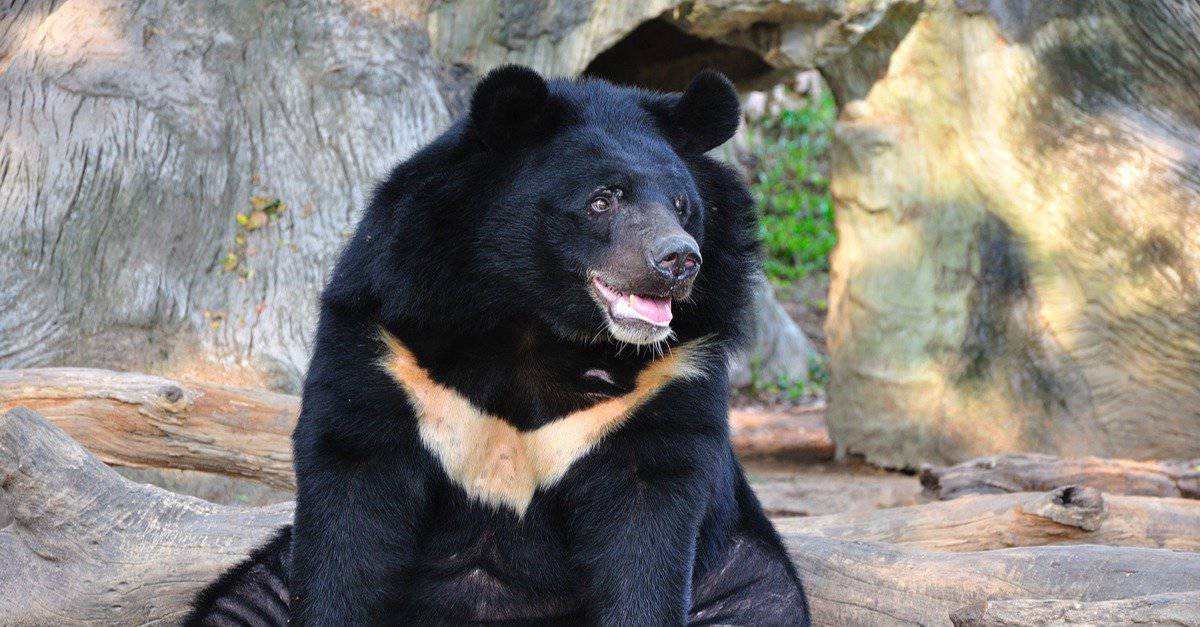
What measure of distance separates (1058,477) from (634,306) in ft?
10.4

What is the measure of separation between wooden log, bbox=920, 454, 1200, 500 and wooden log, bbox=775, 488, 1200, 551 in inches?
27.8

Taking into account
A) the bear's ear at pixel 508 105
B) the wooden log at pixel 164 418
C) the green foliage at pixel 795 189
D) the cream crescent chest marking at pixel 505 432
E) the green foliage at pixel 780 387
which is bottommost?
the green foliage at pixel 780 387

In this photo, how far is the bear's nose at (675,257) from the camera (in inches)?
107

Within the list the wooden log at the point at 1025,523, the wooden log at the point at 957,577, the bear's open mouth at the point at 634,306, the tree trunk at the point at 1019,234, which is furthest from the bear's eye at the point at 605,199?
the tree trunk at the point at 1019,234

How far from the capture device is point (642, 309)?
2.86 m

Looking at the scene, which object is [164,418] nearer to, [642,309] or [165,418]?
[165,418]

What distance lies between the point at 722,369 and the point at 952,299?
5.44m

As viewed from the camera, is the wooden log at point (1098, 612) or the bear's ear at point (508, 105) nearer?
the wooden log at point (1098, 612)

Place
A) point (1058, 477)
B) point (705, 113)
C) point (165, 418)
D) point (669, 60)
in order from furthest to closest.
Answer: point (669, 60) < point (1058, 477) < point (165, 418) < point (705, 113)

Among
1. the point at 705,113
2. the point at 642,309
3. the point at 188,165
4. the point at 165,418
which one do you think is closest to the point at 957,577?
the point at 642,309

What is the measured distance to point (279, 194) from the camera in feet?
19.0

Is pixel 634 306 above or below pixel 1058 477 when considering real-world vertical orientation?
above

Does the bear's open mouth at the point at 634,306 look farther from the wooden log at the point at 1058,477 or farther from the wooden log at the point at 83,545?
the wooden log at the point at 1058,477

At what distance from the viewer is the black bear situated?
2855mm
